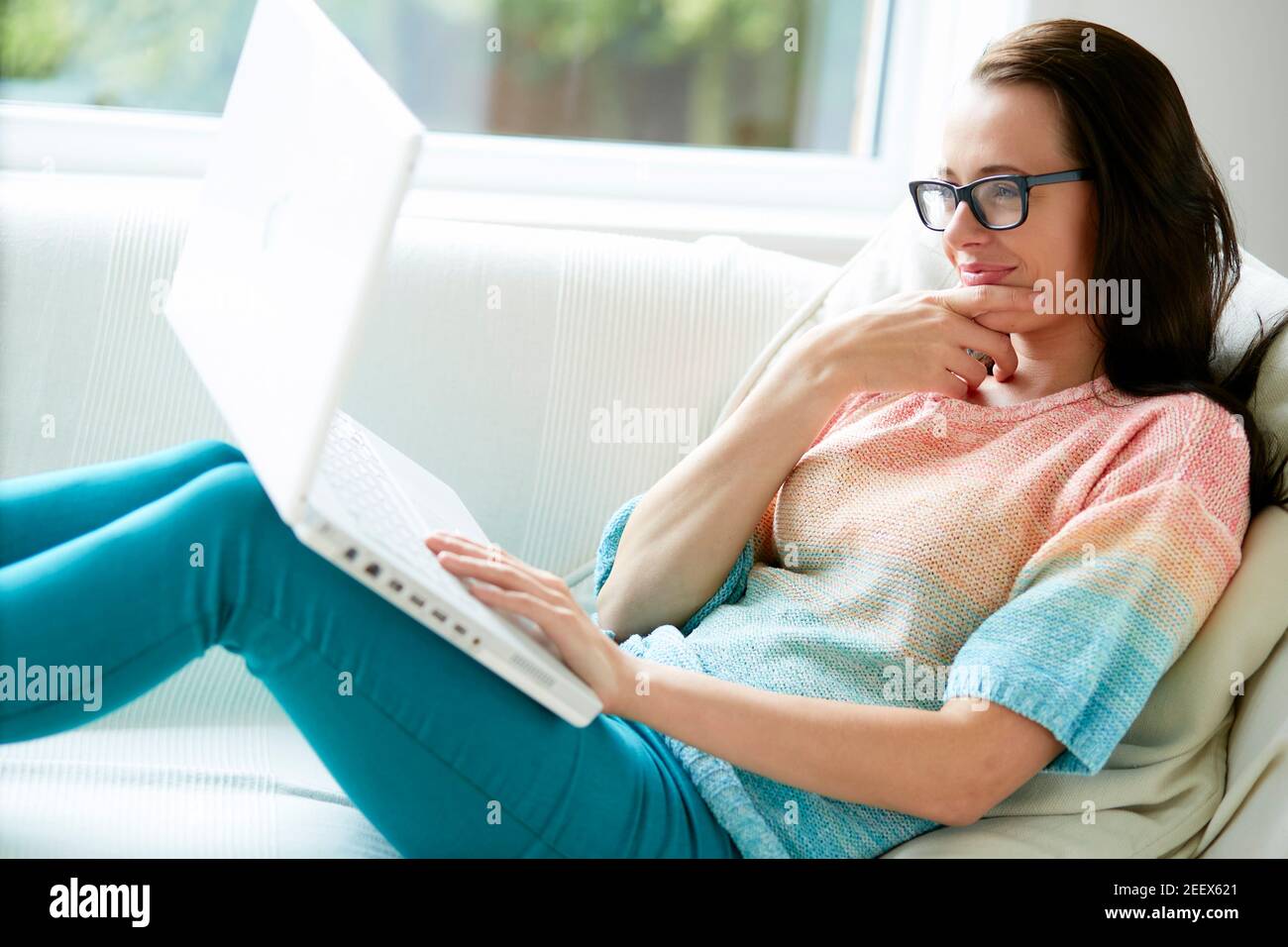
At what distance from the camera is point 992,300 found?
125cm

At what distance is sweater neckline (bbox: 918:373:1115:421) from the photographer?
1.25 meters

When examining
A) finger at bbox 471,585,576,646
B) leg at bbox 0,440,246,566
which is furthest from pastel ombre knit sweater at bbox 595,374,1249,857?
leg at bbox 0,440,246,566

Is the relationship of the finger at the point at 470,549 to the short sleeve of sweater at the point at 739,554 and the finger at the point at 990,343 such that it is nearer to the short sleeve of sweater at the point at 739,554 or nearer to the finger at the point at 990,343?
the short sleeve of sweater at the point at 739,554

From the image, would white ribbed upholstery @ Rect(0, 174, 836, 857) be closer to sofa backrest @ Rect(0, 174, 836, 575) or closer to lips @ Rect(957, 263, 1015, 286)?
sofa backrest @ Rect(0, 174, 836, 575)

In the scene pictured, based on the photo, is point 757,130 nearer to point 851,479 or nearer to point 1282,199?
point 1282,199

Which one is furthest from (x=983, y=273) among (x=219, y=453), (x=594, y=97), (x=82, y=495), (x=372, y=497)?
(x=594, y=97)

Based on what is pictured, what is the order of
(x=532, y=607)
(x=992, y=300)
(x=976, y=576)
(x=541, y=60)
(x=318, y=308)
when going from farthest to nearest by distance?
(x=541, y=60) < (x=992, y=300) < (x=976, y=576) < (x=532, y=607) < (x=318, y=308)

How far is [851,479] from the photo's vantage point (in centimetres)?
128

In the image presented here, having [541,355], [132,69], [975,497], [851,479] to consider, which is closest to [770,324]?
[541,355]

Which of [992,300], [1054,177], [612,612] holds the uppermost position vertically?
[1054,177]

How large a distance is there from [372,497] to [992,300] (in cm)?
64

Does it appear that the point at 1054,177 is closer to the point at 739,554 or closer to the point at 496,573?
the point at 739,554

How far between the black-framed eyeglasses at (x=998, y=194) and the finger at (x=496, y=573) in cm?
56
